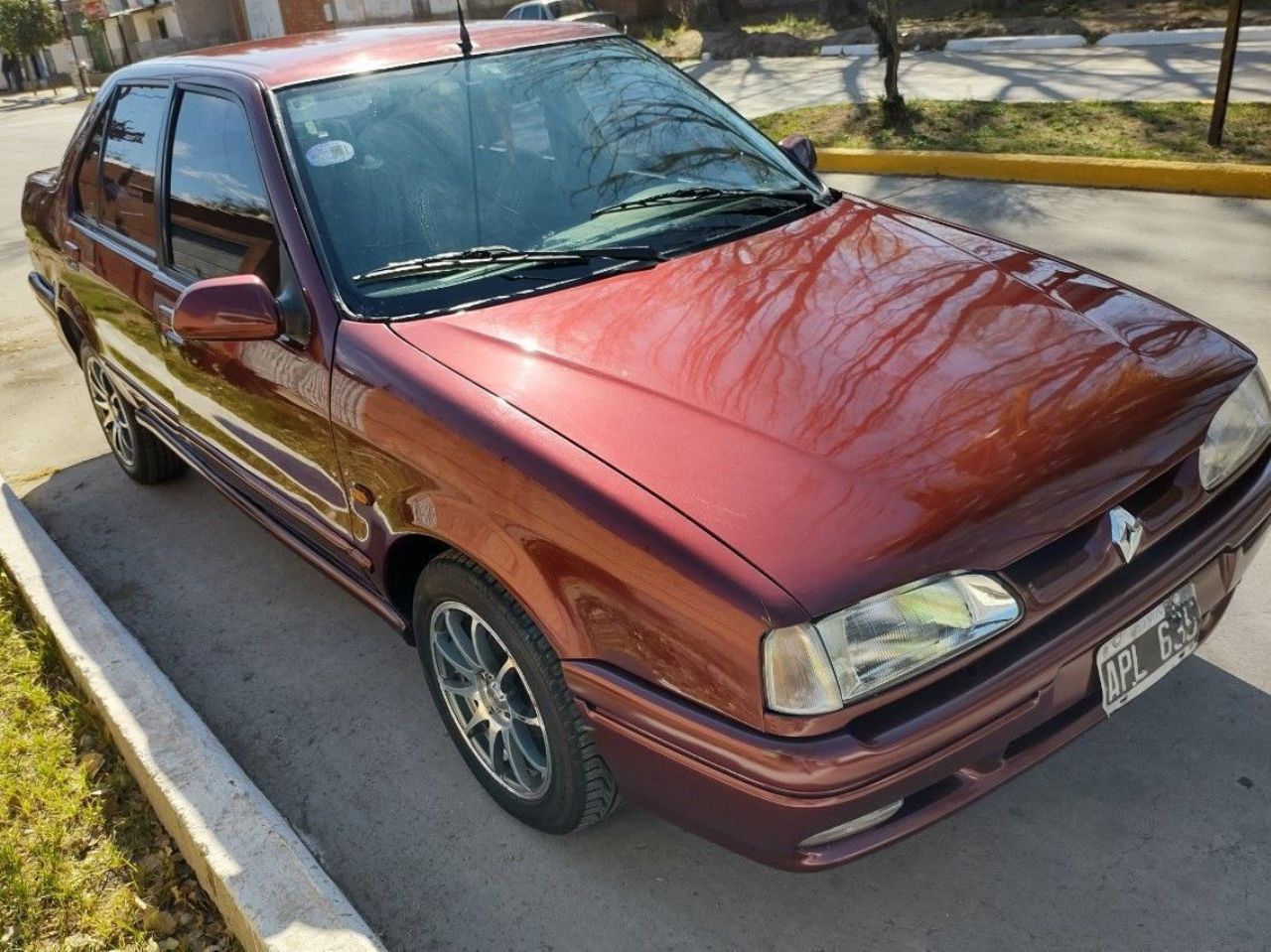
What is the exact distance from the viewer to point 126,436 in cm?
461

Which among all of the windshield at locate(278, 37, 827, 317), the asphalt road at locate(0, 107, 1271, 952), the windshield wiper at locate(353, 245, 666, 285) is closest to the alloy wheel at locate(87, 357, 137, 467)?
the asphalt road at locate(0, 107, 1271, 952)

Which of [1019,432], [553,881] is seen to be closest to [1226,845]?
[1019,432]

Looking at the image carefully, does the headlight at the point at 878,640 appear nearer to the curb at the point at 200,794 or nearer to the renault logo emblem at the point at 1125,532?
the renault logo emblem at the point at 1125,532

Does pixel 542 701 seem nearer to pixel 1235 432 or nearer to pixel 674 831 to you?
pixel 674 831

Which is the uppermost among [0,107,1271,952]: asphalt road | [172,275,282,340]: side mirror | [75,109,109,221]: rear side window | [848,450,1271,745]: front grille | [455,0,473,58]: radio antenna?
[455,0,473,58]: radio antenna

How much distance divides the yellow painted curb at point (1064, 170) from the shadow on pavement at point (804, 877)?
4.73m

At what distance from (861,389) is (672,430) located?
42 centimetres

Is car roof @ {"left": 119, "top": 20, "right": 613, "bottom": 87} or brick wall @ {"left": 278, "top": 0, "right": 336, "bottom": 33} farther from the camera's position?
brick wall @ {"left": 278, "top": 0, "right": 336, "bottom": 33}

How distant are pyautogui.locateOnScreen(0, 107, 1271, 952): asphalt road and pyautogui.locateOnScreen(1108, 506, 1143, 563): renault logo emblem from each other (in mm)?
714

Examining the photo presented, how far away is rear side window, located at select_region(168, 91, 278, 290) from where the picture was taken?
2.96 metres

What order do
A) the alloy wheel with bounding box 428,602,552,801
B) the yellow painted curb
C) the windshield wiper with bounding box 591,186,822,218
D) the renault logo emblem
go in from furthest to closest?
the yellow painted curb < the windshield wiper with bounding box 591,186,822,218 < the alloy wheel with bounding box 428,602,552,801 < the renault logo emblem

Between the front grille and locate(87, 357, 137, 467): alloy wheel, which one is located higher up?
the front grille

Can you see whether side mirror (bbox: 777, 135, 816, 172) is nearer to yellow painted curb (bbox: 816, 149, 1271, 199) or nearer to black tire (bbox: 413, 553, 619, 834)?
black tire (bbox: 413, 553, 619, 834)

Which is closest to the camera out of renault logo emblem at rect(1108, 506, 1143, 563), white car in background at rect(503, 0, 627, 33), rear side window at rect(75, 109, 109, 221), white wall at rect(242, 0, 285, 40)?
renault logo emblem at rect(1108, 506, 1143, 563)
